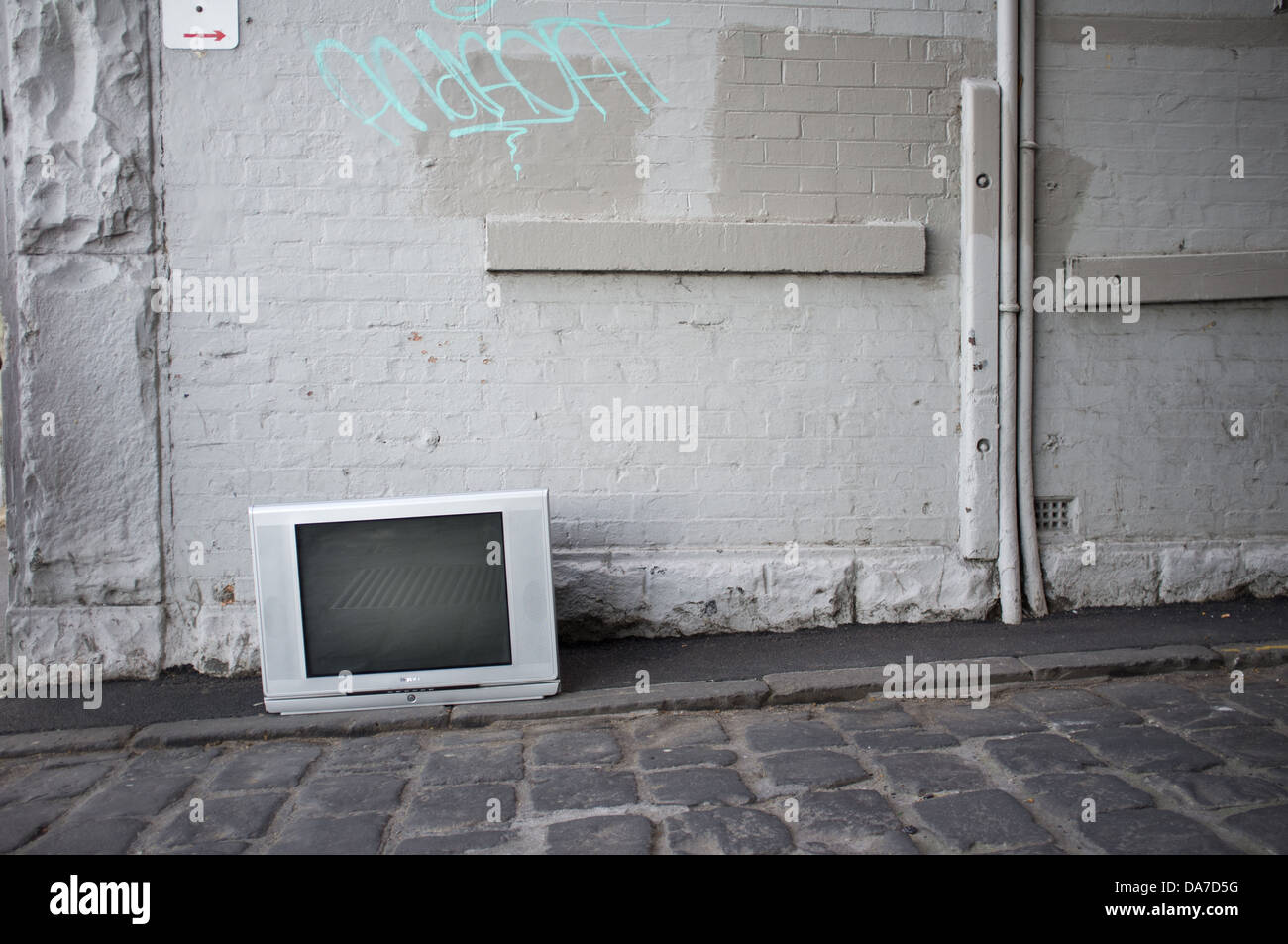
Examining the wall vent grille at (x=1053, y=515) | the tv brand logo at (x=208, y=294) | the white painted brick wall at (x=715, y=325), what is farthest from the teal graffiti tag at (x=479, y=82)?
the wall vent grille at (x=1053, y=515)

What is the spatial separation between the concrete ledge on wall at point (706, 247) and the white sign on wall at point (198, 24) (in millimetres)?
1433

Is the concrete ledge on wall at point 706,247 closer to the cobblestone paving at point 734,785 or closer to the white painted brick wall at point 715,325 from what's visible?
the white painted brick wall at point 715,325

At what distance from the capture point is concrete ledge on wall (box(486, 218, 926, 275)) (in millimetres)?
4207

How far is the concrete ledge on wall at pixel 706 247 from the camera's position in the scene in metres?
4.21

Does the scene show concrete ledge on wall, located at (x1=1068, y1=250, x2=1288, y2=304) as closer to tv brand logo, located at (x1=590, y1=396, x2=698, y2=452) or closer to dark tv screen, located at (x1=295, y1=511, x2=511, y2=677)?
tv brand logo, located at (x1=590, y1=396, x2=698, y2=452)

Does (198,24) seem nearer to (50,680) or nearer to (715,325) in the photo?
(715,325)

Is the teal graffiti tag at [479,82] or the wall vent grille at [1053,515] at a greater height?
the teal graffiti tag at [479,82]

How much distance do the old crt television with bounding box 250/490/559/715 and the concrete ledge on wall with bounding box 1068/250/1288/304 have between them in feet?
10.3

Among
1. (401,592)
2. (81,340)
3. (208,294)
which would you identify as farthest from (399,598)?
(81,340)

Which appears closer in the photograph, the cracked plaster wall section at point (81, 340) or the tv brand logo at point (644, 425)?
the cracked plaster wall section at point (81, 340)

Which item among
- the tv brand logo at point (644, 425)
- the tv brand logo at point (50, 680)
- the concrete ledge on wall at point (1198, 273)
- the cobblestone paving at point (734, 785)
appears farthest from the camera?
the concrete ledge on wall at point (1198, 273)

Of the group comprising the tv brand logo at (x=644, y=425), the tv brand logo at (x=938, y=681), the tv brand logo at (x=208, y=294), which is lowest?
the tv brand logo at (x=938, y=681)

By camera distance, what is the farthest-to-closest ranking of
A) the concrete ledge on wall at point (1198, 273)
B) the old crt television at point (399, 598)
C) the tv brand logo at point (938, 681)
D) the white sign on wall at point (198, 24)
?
the concrete ledge on wall at point (1198, 273)
the white sign on wall at point (198, 24)
the tv brand logo at point (938, 681)
the old crt television at point (399, 598)

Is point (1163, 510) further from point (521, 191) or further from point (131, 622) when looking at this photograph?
point (131, 622)
